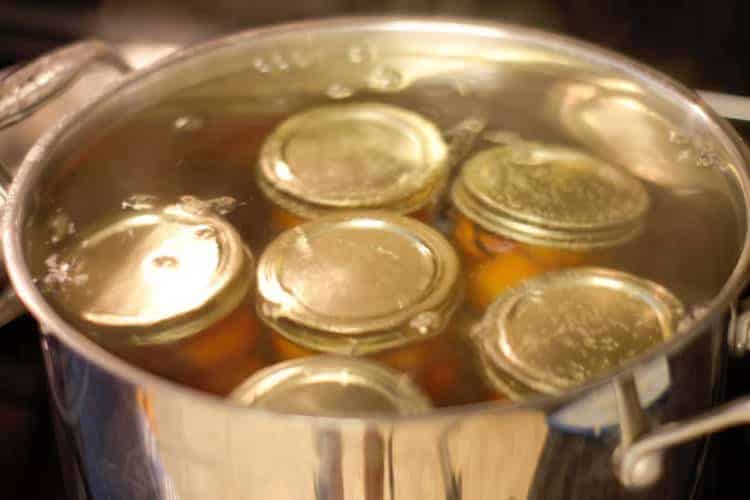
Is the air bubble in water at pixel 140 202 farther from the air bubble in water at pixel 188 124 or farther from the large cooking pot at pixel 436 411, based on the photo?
the air bubble in water at pixel 188 124

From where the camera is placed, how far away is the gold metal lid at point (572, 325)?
0.72 metres

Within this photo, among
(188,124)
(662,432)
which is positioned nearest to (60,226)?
(188,124)

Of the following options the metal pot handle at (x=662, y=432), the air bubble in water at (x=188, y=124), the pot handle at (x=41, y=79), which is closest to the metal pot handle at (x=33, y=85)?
the pot handle at (x=41, y=79)

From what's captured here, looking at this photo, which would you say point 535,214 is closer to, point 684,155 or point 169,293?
point 684,155

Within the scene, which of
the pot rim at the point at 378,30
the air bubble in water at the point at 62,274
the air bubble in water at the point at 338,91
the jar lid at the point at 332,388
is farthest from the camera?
the air bubble in water at the point at 338,91

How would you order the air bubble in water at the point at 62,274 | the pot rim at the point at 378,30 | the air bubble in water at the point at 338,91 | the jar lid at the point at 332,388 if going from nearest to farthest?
the pot rim at the point at 378,30, the jar lid at the point at 332,388, the air bubble in water at the point at 62,274, the air bubble in water at the point at 338,91

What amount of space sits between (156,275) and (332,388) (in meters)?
0.21

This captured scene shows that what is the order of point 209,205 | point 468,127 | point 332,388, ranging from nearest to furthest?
point 332,388 < point 209,205 < point 468,127

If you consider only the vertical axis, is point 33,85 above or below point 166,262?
above

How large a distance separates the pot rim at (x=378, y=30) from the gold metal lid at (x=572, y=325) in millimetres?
74

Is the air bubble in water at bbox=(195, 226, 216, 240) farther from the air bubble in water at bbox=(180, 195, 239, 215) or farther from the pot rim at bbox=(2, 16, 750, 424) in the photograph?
the pot rim at bbox=(2, 16, 750, 424)

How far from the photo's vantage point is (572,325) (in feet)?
2.49

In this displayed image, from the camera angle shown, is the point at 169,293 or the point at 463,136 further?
the point at 463,136

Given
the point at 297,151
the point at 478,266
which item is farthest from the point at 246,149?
the point at 478,266
